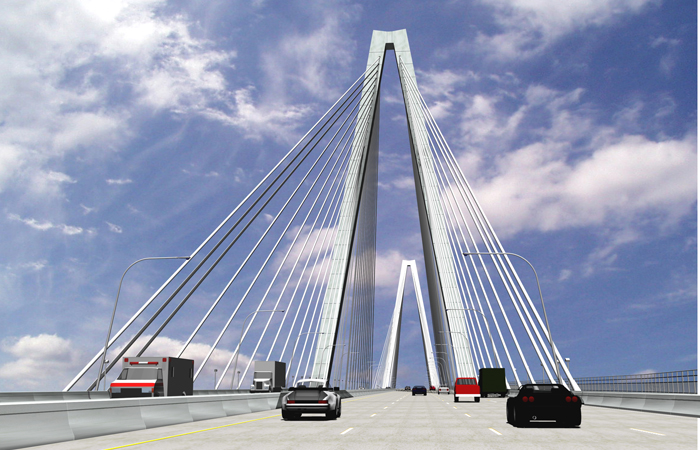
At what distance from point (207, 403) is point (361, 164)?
2572 cm

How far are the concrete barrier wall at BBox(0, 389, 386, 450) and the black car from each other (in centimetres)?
938

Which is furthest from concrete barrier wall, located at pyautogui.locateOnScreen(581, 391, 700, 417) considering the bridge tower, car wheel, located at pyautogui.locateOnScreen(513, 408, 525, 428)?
the bridge tower

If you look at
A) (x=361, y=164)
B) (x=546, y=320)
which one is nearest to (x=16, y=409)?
(x=546, y=320)

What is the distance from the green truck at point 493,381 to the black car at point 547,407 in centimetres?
3715

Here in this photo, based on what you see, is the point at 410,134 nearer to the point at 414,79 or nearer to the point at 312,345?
the point at 414,79

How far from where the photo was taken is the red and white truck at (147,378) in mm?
28359

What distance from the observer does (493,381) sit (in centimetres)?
5309

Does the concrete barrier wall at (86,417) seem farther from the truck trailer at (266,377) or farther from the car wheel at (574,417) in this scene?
the truck trailer at (266,377)

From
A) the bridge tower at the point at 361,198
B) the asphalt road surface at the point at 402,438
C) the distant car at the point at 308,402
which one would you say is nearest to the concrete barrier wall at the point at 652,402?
the asphalt road surface at the point at 402,438

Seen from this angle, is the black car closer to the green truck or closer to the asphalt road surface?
the asphalt road surface

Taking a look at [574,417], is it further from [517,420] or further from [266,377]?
[266,377]

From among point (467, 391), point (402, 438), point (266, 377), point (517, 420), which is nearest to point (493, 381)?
point (467, 391)

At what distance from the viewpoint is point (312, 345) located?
43.6 metres

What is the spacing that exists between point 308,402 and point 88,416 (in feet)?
23.5
